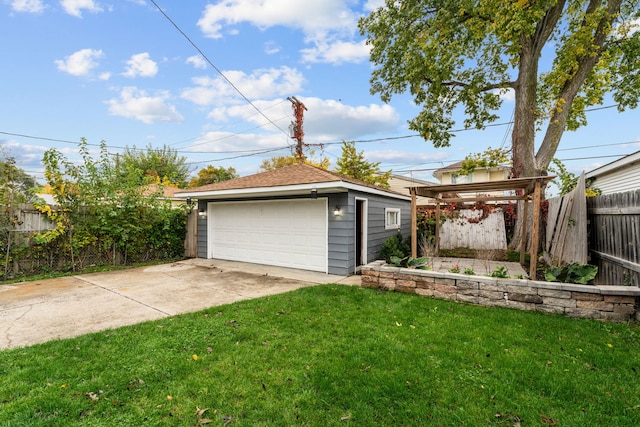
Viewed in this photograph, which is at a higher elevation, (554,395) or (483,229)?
(483,229)

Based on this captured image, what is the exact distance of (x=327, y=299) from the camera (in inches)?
194

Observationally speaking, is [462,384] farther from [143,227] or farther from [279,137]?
[279,137]

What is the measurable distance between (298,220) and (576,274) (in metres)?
5.73

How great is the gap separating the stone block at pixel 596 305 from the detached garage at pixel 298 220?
4225 mm

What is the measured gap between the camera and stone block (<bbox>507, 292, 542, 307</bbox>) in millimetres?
4367

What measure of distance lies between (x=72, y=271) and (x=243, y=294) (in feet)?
17.4

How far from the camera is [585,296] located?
13.4 feet

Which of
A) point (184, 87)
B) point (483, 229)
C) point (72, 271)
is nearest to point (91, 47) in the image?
point (184, 87)

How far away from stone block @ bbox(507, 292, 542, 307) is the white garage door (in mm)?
4059

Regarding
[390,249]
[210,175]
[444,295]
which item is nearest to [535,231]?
[444,295]

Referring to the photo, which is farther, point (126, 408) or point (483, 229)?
point (483, 229)

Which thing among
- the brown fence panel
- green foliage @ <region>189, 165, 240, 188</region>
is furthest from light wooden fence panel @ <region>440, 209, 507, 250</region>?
green foliage @ <region>189, 165, 240, 188</region>

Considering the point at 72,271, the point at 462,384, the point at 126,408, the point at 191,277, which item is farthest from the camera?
the point at 72,271

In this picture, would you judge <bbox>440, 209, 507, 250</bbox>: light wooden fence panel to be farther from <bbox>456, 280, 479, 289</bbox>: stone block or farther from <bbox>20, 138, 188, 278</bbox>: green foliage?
<bbox>20, 138, 188, 278</bbox>: green foliage
